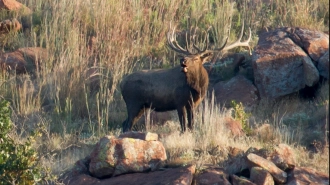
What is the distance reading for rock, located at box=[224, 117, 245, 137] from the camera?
10.1 m

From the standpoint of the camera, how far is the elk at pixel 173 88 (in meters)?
10.7

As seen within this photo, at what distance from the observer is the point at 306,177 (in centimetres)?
797

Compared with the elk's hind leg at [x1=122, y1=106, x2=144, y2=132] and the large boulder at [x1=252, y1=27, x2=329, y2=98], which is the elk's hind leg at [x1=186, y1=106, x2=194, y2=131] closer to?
the elk's hind leg at [x1=122, y1=106, x2=144, y2=132]

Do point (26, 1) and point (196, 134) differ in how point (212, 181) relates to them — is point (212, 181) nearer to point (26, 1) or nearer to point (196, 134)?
point (196, 134)

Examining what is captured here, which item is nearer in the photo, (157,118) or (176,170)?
(176,170)

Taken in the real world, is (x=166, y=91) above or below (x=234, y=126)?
above

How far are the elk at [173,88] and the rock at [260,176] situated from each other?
258 centimetres

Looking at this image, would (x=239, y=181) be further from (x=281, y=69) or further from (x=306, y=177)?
(x=281, y=69)

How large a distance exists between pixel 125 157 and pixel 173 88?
2612 mm

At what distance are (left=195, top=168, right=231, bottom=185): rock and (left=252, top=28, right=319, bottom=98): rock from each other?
13.9 feet

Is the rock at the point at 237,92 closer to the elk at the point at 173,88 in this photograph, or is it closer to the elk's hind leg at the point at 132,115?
the elk at the point at 173,88

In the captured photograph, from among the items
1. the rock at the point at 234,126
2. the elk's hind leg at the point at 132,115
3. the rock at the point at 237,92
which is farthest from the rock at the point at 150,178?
the rock at the point at 237,92

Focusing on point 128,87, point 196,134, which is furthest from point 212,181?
point 128,87

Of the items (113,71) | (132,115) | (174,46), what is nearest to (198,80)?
(174,46)
